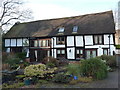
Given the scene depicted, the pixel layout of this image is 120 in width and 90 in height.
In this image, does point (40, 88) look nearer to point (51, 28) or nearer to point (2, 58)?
point (2, 58)

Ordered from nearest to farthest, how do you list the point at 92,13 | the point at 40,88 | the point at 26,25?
the point at 40,88 → the point at 92,13 → the point at 26,25

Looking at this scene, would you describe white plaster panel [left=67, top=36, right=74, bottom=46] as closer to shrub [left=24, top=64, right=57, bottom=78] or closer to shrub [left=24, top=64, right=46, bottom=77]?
shrub [left=24, top=64, right=57, bottom=78]

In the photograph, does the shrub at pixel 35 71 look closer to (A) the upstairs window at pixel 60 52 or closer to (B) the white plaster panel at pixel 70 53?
(B) the white plaster panel at pixel 70 53

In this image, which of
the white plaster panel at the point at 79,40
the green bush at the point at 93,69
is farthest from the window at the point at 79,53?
the green bush at the point at 93,69

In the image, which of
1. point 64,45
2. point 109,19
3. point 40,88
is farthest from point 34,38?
point 40,88

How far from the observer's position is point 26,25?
28.2 m

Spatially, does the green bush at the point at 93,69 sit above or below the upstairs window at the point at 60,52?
A: below

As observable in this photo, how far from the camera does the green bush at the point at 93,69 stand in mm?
9148

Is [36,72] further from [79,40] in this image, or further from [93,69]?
[79,40]

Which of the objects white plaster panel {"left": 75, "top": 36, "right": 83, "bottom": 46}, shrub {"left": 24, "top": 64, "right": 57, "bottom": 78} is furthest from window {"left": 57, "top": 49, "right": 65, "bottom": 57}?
shrub {"left": 24, "top": 64, "right": 57, "bottom": 78}

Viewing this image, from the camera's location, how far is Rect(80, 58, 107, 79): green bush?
30.0ft

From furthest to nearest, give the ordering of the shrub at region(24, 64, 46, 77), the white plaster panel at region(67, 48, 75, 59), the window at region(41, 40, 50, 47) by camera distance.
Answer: the window at region(41, 40, 50, 47) → the white plaster panel at region(67, 48, 75, 59) → the shrub at region(24, 64, 46, 77)

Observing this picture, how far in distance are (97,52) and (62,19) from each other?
978 centimetres

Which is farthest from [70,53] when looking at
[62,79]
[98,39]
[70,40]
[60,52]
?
[62,79]
